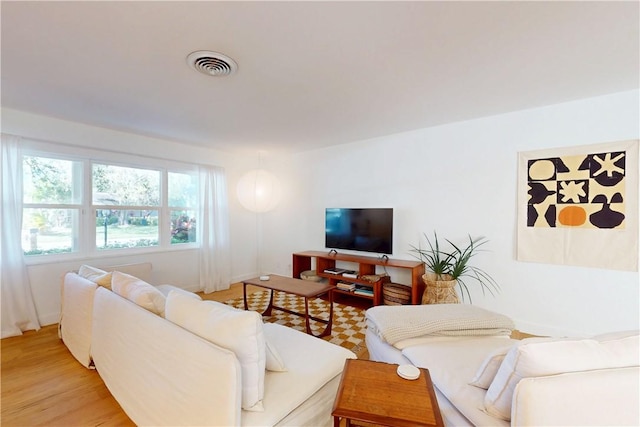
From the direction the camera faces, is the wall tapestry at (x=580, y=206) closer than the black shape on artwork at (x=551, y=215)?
Yes

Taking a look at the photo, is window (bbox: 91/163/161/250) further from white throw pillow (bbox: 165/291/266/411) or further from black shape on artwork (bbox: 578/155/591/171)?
black shape on artwork (bbox: 578/155/591/171)

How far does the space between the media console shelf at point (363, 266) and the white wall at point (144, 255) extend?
124 centimetres

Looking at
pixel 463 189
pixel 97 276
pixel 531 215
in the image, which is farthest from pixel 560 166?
pixel 97 276

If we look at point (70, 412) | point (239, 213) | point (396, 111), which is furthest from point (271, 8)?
point (239, 213)

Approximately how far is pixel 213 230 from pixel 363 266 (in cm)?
244

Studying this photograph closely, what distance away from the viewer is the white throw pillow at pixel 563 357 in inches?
37.2

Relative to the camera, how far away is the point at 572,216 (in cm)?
259

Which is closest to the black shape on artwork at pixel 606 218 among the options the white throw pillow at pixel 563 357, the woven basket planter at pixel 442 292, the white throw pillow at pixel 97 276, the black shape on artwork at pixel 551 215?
the black shape on artwork at pixel 551 215

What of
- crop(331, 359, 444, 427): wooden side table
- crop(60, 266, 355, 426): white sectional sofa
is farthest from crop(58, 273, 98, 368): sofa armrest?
crop(331, 359, 444, 427): wooden side table

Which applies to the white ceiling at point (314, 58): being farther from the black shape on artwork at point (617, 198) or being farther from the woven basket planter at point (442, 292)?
the woven basket planter at point (442, 292)

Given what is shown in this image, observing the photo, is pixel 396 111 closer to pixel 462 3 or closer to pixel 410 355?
pixel 462 3

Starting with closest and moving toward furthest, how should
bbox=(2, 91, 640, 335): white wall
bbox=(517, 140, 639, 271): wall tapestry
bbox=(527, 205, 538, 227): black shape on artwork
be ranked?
bbox=(517, 140, 639, 271): wall tapestry < bbox=(2, 91, 640, 335): white wall < bbox=(527, 205, 538, 227): black shape on artwork

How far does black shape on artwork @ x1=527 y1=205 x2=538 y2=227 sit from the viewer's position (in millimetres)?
2752

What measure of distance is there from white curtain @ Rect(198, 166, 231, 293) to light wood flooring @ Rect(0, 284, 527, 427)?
1901 millimetres
